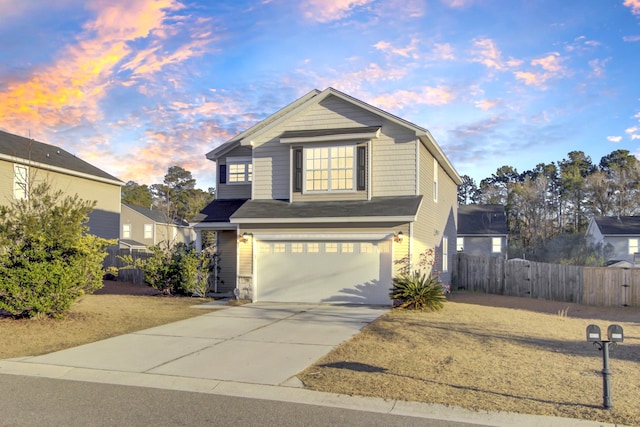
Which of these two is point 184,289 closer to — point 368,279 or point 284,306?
point 284,306

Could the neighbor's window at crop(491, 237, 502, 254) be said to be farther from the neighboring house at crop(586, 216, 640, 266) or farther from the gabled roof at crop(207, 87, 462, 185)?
the gabled roof at crop(207, 87, 462, 185)

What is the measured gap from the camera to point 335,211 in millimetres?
16453

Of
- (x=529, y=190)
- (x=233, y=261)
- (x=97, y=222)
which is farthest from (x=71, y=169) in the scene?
(x=529, y=190)

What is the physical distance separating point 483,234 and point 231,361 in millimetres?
34309

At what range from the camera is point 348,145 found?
56.0 feet

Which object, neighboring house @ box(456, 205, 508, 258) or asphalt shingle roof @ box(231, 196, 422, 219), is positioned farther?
neighboring house @ box(456, 205, 508, 258)

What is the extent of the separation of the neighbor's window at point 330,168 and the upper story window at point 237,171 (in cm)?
419

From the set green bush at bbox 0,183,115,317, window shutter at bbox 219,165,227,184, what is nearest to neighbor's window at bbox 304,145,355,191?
window shutter at bbox 219,165,227,184

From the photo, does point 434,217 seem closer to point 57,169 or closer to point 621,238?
point 57,169

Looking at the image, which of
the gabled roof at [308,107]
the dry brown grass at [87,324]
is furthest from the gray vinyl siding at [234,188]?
the dry brown grass at [87,324]

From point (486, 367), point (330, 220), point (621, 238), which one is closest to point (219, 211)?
point (330, 220)

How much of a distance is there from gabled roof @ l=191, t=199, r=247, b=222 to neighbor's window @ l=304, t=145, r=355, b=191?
384cm

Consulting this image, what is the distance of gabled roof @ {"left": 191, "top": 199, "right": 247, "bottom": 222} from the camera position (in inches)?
768

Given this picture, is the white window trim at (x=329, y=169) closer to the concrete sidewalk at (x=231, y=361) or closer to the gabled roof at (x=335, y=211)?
the gabled roof at (x=335, y=211)
